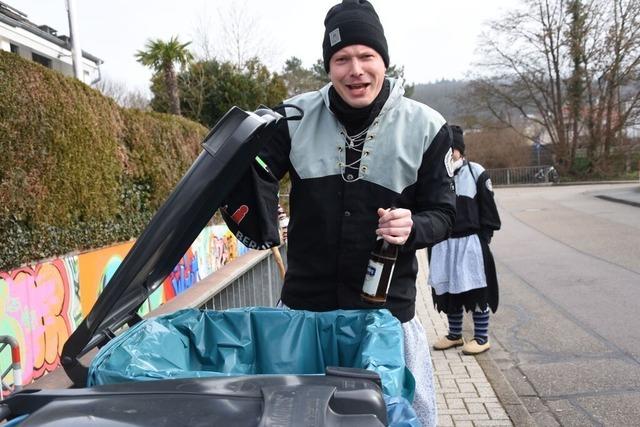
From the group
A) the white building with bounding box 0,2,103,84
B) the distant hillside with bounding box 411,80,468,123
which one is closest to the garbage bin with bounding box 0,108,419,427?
the white building with bounding box 0,2,103,84

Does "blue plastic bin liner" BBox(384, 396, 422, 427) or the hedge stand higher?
the hedge

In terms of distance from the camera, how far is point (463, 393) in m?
4.40

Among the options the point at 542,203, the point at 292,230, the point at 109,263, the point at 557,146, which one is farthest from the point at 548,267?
the point at 557,146

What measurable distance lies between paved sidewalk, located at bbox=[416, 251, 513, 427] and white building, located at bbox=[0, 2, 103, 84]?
50.0ft

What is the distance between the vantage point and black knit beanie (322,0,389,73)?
1.99m

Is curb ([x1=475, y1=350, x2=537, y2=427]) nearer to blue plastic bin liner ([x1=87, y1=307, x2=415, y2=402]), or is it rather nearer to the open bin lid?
blue plastic bin liner ([x1=87, y1=307, x2=415, y2=402])

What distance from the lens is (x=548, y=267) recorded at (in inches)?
388

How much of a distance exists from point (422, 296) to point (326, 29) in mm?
6598

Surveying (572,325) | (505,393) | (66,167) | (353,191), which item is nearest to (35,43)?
(66,167)

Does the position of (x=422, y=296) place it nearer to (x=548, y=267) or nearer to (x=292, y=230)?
(x=548, y=267)

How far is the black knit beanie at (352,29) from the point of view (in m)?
1.99

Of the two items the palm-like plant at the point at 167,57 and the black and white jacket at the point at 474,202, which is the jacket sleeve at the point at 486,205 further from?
the palm-like plant at the point at 167,57

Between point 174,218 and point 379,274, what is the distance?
755 mm

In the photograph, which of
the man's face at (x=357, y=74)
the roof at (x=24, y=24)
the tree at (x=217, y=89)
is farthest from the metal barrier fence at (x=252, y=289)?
the roof at (x=24, y=24)
